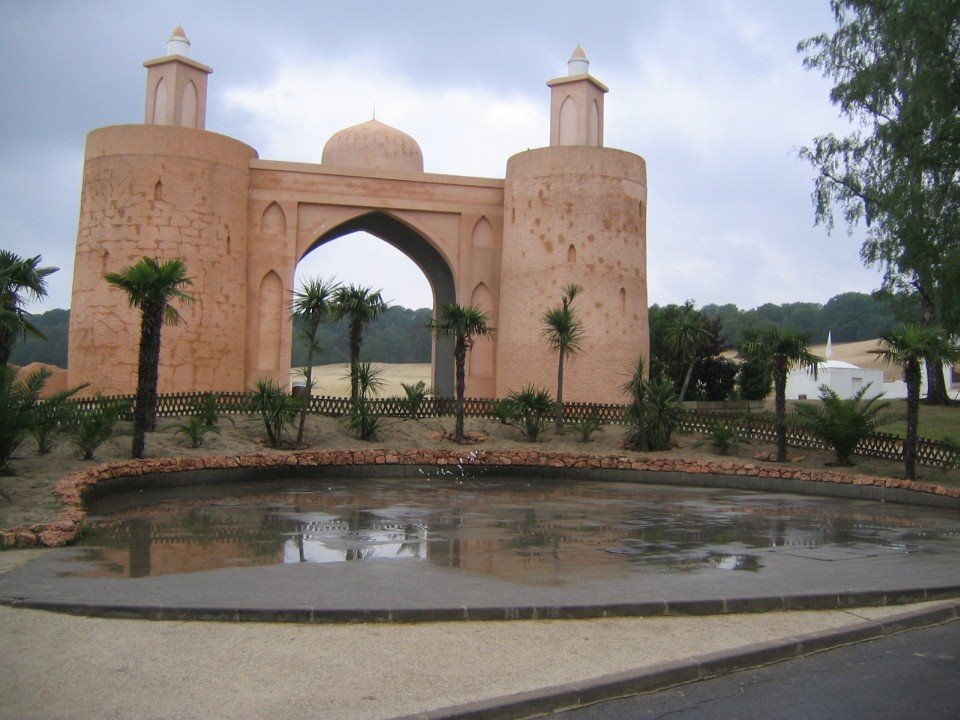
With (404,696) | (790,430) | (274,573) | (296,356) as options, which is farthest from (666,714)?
(296,356)

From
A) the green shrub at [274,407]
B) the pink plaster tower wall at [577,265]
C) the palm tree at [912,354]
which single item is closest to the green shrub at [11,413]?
the green shrub at [274,407]

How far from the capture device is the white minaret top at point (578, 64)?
23.7m

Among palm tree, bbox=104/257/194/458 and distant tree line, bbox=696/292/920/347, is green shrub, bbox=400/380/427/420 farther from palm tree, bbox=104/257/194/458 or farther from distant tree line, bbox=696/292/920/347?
distant tree line, bbox=696/292/920/347

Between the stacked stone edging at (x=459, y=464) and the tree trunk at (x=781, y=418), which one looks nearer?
the stacked stone edging at (x=459, y=464)

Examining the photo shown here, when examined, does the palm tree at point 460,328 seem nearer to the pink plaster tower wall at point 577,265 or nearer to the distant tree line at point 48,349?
the pink plaster tower wall at point 577,265

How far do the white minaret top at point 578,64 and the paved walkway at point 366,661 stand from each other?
1975 centimetres

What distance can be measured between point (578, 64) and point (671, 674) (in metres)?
20.9

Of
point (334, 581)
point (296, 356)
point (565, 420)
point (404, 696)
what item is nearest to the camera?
point (404, 696)

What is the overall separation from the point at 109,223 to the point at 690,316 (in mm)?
16208

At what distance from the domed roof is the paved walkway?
1963 cm

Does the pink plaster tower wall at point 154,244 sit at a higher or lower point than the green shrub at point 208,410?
higher

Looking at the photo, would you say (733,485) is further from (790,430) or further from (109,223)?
(109,223)

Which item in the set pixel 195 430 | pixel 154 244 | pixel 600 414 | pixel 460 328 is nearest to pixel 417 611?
pixel 195 430

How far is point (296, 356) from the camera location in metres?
66.2
